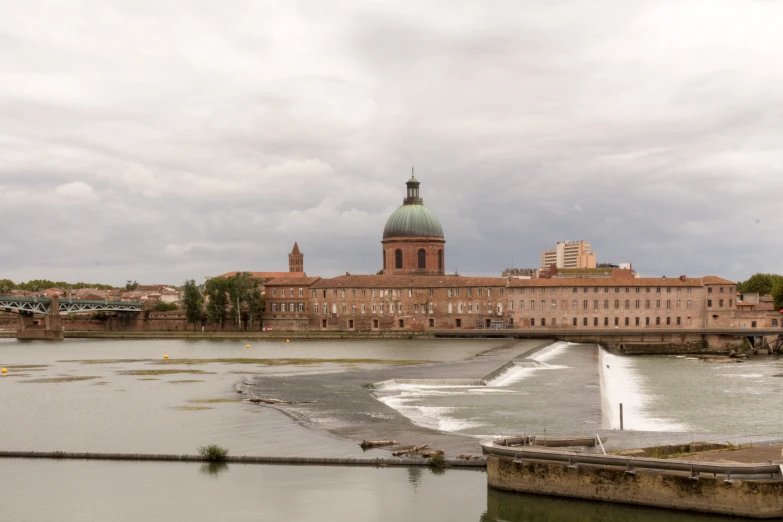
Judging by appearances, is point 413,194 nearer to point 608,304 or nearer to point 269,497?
point 608,304

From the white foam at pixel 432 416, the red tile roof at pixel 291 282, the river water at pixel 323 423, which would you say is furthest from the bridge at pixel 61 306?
the white foam at pixel 432 416

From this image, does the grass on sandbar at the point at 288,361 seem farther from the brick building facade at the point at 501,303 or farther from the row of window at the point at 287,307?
the row of window at the point at 287,307

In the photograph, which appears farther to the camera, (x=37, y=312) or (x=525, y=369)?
(x=37, y=312)

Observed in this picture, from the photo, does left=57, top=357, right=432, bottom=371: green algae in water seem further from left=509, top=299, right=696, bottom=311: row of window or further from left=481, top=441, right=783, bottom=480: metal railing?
left=509, top=299, right=696, bottom=311: row of window

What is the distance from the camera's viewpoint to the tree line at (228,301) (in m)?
124

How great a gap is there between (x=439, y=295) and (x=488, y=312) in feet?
22.5

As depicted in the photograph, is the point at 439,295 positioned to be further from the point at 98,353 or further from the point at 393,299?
the point at 98,353

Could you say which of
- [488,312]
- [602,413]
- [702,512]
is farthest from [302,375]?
[488,312]

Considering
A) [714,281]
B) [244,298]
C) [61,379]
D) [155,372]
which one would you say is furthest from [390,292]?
[61,379]

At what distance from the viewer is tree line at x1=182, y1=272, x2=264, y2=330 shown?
406 ft

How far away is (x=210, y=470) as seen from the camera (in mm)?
26797

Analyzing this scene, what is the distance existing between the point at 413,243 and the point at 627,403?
9535cm

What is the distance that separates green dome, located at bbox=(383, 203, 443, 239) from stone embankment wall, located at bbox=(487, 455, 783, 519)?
116537 millimetres

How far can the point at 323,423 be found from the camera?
3425cm
